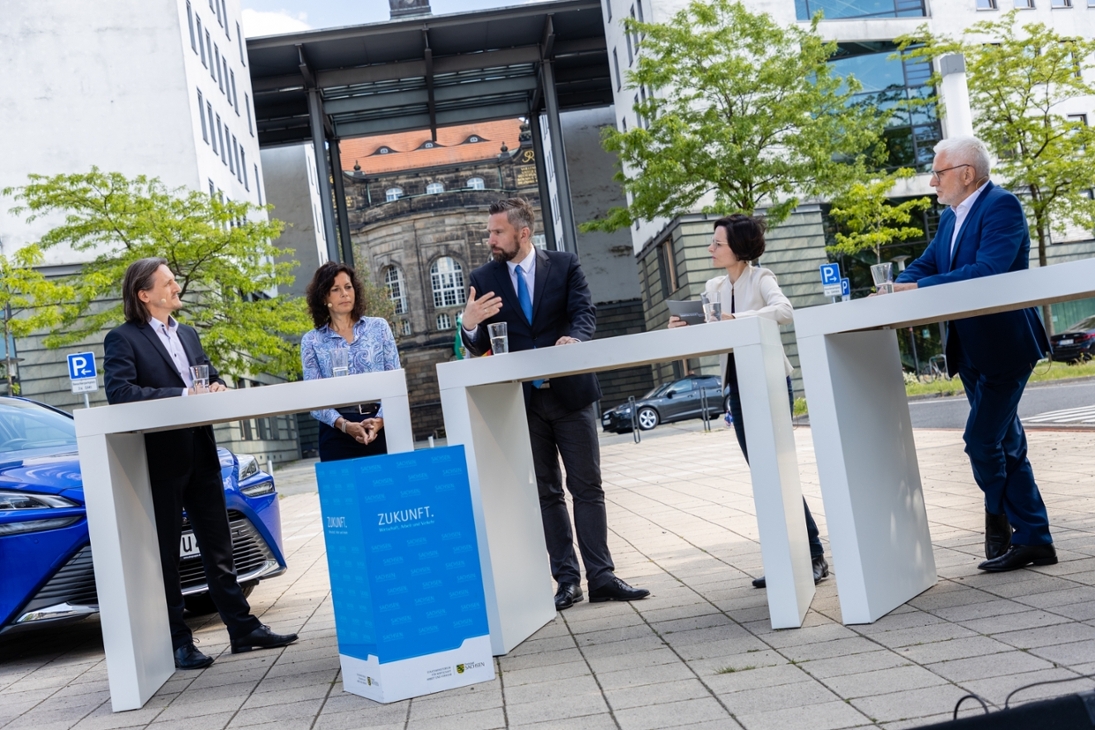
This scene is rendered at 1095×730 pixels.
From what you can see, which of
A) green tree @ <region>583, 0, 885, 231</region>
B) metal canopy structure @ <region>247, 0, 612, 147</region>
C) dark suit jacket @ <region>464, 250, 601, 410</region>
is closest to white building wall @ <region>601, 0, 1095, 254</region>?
metal canopy structure @ <region>247, 0, 612, 147</region>

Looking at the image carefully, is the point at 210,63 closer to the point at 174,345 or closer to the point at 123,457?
the point at 174,345

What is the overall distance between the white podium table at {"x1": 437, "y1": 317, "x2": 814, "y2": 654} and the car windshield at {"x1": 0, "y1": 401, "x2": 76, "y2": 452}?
344cm

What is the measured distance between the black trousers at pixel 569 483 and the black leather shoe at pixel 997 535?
6.19 feet

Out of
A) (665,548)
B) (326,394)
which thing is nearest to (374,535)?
(326,394)

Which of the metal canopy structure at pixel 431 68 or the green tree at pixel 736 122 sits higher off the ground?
the metal canopy structure at pixel 431 68

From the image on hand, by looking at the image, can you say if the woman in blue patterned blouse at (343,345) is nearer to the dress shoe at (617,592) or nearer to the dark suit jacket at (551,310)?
the dark suit jacket at (551,310)

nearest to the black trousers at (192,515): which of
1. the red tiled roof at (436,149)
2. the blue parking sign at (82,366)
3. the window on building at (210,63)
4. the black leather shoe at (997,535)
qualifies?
the black leather shoe at (997,535)

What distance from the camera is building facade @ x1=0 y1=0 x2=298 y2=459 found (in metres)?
29.6

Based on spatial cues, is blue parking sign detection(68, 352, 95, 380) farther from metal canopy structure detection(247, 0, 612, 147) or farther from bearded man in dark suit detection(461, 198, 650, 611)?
metal canopy structure detection(247, 0, 612, 147)

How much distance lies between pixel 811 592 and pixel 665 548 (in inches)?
99.6

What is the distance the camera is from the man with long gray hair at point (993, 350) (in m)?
4.89

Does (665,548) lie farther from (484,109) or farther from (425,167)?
(425,167)

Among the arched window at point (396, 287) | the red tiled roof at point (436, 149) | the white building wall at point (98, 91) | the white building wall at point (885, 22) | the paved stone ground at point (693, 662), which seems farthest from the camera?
the red tiled roof at point (436, 149)

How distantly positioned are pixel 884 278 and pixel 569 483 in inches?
80.9
